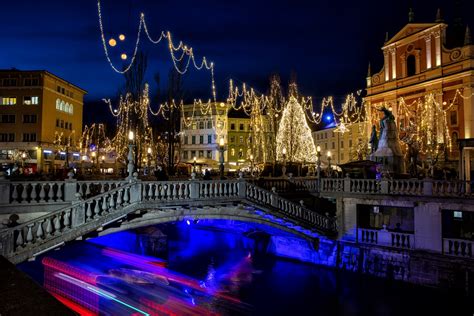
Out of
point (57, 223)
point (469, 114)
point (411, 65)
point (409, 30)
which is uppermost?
point (409, 30)

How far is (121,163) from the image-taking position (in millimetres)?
39094

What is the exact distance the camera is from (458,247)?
19000mm

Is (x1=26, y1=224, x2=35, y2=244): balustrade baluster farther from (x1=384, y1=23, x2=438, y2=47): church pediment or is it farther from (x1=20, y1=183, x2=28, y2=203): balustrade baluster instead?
(x1=384, y1=23, x2=438, y2=47): church pediment

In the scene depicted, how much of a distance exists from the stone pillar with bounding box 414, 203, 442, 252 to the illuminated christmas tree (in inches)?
701

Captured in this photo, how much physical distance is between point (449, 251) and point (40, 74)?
2177 inches

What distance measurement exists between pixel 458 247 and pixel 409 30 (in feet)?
114

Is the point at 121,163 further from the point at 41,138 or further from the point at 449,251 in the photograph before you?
the point at 449,251

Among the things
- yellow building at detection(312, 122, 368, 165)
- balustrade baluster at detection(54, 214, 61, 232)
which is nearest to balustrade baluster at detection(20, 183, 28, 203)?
balustrade baluster at detection(54, 214, 61, 232)

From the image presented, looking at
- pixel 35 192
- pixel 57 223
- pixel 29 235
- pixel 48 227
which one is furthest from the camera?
pixel 35 192

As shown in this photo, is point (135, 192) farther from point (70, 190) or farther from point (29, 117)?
point (29, 117)

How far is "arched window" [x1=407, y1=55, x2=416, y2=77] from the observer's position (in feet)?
152

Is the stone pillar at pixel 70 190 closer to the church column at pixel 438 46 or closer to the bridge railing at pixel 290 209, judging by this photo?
the bridge railing at pixel 290 209

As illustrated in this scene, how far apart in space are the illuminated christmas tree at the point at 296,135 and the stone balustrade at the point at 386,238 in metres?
16.0

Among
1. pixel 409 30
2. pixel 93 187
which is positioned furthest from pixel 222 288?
pixel 409 30
